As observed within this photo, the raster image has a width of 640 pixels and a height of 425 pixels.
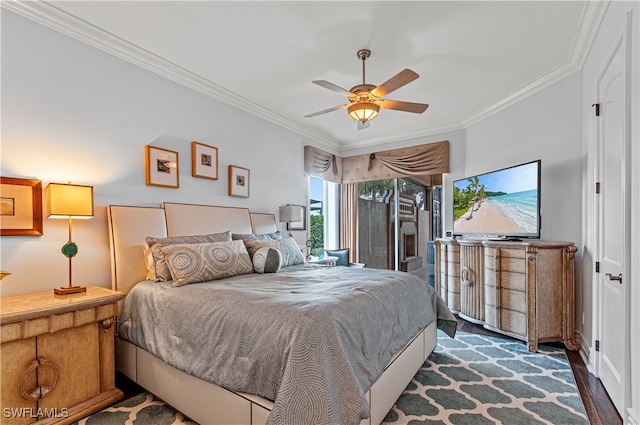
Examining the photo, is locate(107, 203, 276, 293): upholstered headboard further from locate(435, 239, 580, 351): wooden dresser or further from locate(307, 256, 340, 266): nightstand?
locate(435, 239, 580, 351): wooden dresser

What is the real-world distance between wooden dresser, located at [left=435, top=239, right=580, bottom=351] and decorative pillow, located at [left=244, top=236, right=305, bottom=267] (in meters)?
2.05

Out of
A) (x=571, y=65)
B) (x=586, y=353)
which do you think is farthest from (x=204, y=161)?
(x=586, y=353)

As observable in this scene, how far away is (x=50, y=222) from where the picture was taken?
2299mm

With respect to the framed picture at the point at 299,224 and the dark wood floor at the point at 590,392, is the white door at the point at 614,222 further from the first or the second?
the framed picture at the point at 299,224

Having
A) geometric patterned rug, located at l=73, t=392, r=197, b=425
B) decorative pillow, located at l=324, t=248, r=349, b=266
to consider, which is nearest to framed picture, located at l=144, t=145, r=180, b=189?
geometric patterned rug, located at l=73, t=392, r=197, b=425

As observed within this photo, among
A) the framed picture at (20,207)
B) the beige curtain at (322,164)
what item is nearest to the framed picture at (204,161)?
the framed picture at (20,207)

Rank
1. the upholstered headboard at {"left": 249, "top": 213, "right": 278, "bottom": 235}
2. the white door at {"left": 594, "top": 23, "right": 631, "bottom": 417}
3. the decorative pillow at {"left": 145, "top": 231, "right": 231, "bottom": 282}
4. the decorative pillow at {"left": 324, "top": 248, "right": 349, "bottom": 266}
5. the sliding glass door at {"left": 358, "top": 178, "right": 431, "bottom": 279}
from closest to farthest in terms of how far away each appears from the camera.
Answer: the white door at {"left": 594, "top": 23, "right": 631, "bottom": 417} → the decorative pillow at {"left": 145, "top": 231, "right": 231, "bottom": 282} → the upholstered headboard at {"left": 249, "top": 213, "right": 278, "bottom": 235} → the decorative pillow at {"left": 324, "top": 248, "right": 349, "bottom": 266} → the sliding glass door at {"left": 358, "top": 178, "right": 431, "bottom": 279}

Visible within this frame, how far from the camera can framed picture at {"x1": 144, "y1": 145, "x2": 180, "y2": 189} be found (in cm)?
290

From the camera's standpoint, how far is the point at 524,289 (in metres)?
3.10

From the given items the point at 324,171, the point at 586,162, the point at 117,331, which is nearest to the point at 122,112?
the point at 117,331

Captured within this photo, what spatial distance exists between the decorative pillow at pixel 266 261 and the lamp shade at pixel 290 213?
1325mm

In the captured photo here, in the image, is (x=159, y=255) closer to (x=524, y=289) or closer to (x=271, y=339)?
(x=271, y=339)

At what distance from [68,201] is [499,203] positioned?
412cm

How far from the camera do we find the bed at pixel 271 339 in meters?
1.40
